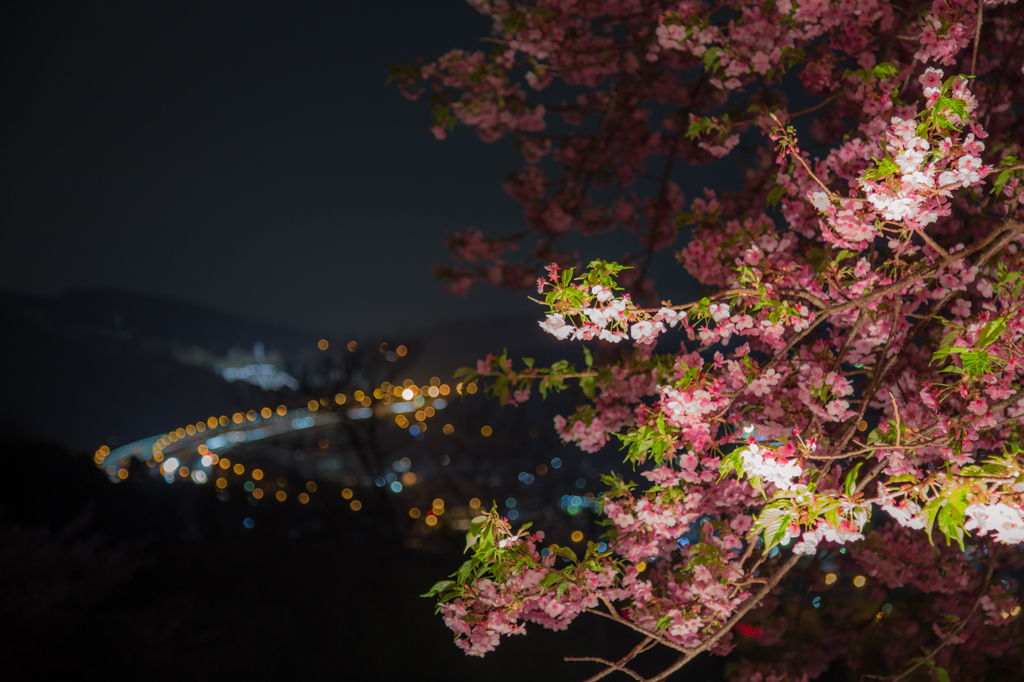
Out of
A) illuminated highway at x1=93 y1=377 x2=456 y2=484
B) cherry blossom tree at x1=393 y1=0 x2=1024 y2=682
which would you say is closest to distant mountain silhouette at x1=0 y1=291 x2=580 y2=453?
illuminated highway at x1=93 y1=377 x2=456 y2=484

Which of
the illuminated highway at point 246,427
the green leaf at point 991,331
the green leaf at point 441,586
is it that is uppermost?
the green leaf at point 991,331

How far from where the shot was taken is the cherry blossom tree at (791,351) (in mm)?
1221

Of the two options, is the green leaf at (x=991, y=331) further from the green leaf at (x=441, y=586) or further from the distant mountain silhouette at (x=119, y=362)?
the distant mountain silhouette at (x=119, y=362)

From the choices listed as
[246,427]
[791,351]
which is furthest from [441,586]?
[246,427]

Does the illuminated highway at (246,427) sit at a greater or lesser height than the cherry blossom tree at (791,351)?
lesser

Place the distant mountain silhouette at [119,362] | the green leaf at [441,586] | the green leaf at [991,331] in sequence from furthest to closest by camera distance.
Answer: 1. the distant mountain silhouette at [119,362]
2. the green leaf at [441,586]
3. the green leaf at [991,331]

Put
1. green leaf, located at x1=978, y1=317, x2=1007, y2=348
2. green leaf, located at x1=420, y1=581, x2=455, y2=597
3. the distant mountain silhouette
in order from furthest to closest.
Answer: the distant mountain silhouette
green leaf, located at x1=420, y1=581, x2=455, y2=597
green leaf, located at x1=978, y1=317, x2=1007, y2=348

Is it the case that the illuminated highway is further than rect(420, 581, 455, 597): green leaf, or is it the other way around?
the illuminated highway

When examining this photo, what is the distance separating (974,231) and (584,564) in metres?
1.87

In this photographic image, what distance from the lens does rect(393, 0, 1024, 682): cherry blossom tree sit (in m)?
1.22

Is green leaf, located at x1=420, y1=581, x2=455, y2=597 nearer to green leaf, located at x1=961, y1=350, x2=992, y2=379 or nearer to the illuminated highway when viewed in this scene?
green leaf, located at x1=961, y1=350, x2=992, y2=379

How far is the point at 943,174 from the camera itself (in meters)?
1.14

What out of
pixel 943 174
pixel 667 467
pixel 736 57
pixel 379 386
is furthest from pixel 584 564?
pixel 379 386

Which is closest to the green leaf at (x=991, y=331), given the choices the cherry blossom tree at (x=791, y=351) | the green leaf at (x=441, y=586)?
the cherry blossom tree at (x=791, y=351)
